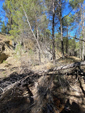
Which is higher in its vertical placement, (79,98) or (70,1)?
(70,1)

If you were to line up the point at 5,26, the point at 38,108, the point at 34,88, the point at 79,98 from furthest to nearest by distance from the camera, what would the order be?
1. the point at 5,26
2. the point at 34,88
3. the point at 79,98
4. the point at 38,108

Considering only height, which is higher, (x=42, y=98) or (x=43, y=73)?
(x=43, y=73)

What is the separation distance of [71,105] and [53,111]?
2.78 feet

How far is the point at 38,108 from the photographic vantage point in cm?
230

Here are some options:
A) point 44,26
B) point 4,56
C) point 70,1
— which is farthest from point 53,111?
point 70,1

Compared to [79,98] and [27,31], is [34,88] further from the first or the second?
[27,31]

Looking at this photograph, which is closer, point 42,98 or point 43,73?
point 42,98

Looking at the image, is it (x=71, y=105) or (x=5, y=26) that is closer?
(x=71, y=105)

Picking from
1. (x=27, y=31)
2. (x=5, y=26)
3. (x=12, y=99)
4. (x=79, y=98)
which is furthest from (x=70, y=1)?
(x=5, y=26)

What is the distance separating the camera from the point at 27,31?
271 inches

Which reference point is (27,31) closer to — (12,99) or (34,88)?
(34,88)

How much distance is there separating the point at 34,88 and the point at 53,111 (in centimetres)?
150

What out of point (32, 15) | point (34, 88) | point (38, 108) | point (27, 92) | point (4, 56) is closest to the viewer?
point (38, 108)

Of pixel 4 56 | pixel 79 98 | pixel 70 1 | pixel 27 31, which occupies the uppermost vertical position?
pixel 70 1
